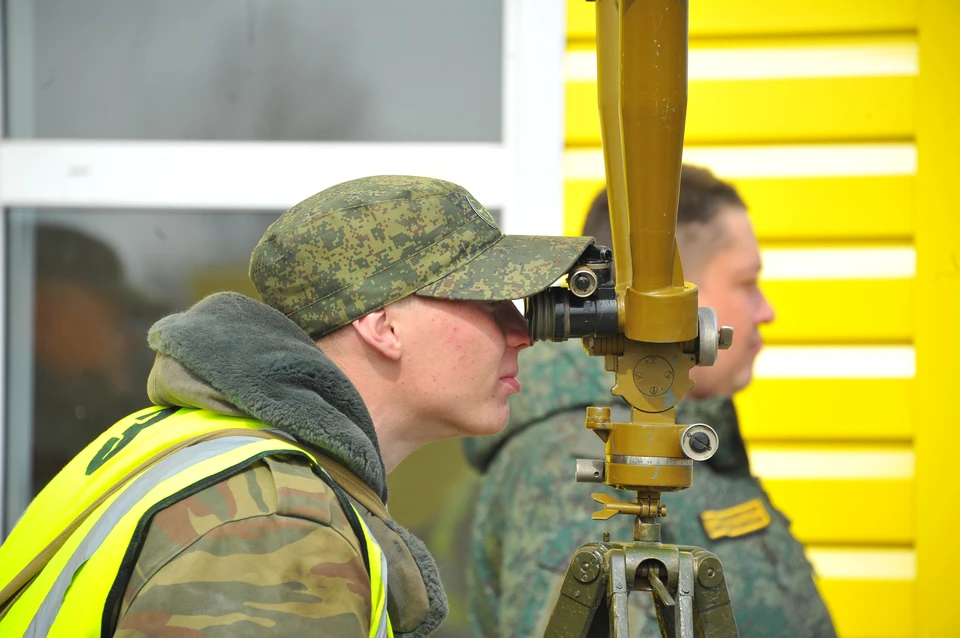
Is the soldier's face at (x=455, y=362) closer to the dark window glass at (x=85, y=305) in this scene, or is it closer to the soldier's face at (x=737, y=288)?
the soldier's face at (x=737, y=288)

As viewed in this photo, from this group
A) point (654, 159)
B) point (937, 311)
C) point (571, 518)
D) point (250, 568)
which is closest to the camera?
point (250, 568)

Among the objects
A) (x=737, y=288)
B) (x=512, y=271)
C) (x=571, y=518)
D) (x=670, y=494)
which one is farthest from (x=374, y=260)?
(x=737, y=288)

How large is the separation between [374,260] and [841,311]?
2.26m

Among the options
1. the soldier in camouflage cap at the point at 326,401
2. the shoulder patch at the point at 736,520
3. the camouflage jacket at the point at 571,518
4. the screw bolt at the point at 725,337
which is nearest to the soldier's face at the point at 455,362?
the soldier in camouflage cap at the point at 326,401

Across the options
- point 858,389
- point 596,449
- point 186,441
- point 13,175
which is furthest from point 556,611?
point 13,175

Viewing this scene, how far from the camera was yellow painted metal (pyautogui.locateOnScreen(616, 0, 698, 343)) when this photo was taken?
56.9 inches

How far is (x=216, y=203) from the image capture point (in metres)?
3.70

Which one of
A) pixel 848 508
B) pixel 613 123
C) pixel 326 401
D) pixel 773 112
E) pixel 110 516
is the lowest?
pixel 848 508

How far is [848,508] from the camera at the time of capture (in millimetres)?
3516

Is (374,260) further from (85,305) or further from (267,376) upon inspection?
(85,305)

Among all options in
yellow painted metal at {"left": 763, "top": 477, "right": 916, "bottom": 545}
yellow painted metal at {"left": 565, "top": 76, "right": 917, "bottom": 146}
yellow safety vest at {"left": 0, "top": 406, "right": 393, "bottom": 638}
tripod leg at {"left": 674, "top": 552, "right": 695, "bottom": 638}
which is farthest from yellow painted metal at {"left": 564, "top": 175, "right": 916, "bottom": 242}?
yellow safety vest at {"left": 0, "top": 406, "right": 393, "bottom": 638}

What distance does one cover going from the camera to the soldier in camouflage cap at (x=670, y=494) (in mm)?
2346

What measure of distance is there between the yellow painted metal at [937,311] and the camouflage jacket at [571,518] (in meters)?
1.08

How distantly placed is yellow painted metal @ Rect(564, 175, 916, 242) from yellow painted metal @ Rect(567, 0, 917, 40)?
49 cm
